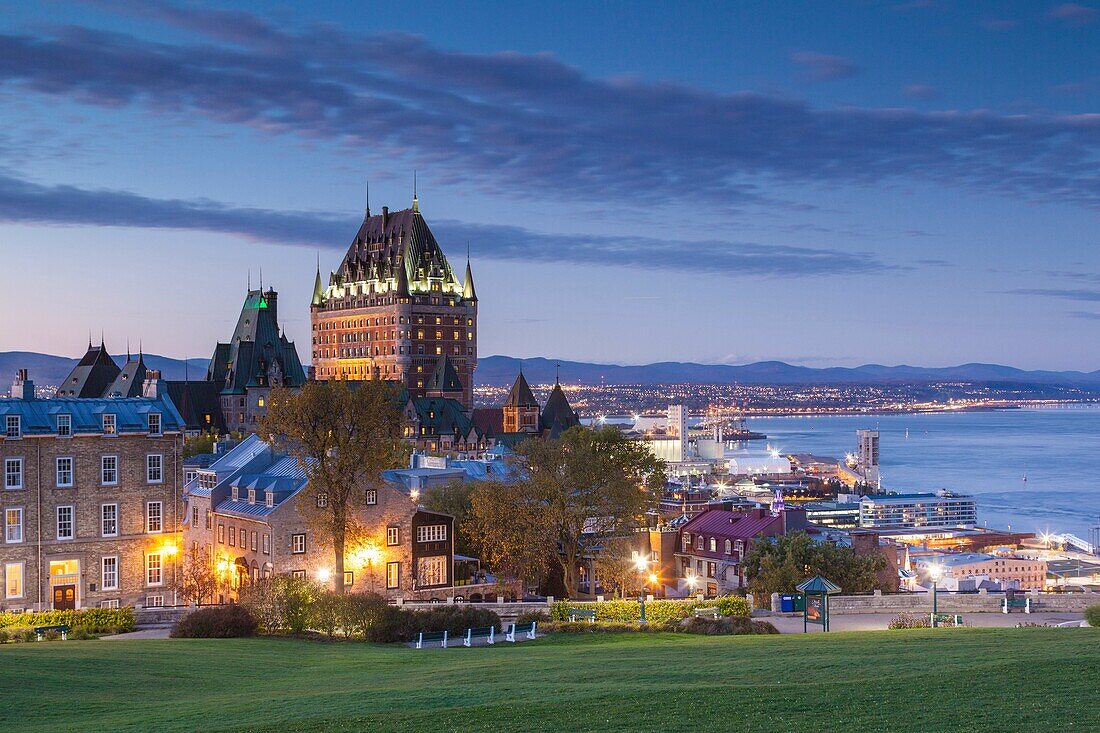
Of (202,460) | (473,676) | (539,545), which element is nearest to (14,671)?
(473,676)

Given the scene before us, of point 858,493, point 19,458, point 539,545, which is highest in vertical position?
point 19,458

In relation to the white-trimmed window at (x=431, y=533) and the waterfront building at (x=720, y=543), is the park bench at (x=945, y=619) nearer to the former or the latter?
the waterfront building at (x=720, y=543)

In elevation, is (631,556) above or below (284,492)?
below

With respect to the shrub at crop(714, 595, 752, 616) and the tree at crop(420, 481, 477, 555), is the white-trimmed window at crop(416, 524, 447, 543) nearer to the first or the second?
the tree at crop(420, 481, 477, 555)

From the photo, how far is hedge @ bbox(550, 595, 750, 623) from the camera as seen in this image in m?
39.6

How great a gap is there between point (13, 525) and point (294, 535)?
33.4 ft

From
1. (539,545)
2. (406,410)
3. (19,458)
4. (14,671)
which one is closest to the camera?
(14,671)

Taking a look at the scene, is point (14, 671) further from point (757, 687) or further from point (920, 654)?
point (920, 654)

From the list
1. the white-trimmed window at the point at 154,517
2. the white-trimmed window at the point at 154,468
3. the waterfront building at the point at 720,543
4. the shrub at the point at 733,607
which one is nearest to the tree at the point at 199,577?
the white-trimmed window at the point at 154,517

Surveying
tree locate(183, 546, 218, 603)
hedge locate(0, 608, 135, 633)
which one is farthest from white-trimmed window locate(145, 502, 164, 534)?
hedge locate(0, 608, 135, 633)

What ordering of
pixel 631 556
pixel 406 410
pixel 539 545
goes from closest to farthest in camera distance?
pixel 539 545 < pixel 631 556 < pixel 406 410

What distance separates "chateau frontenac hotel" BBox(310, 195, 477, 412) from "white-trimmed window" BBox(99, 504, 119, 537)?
431ft

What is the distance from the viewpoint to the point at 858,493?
19388 centimetres

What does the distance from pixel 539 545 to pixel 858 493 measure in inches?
6068
